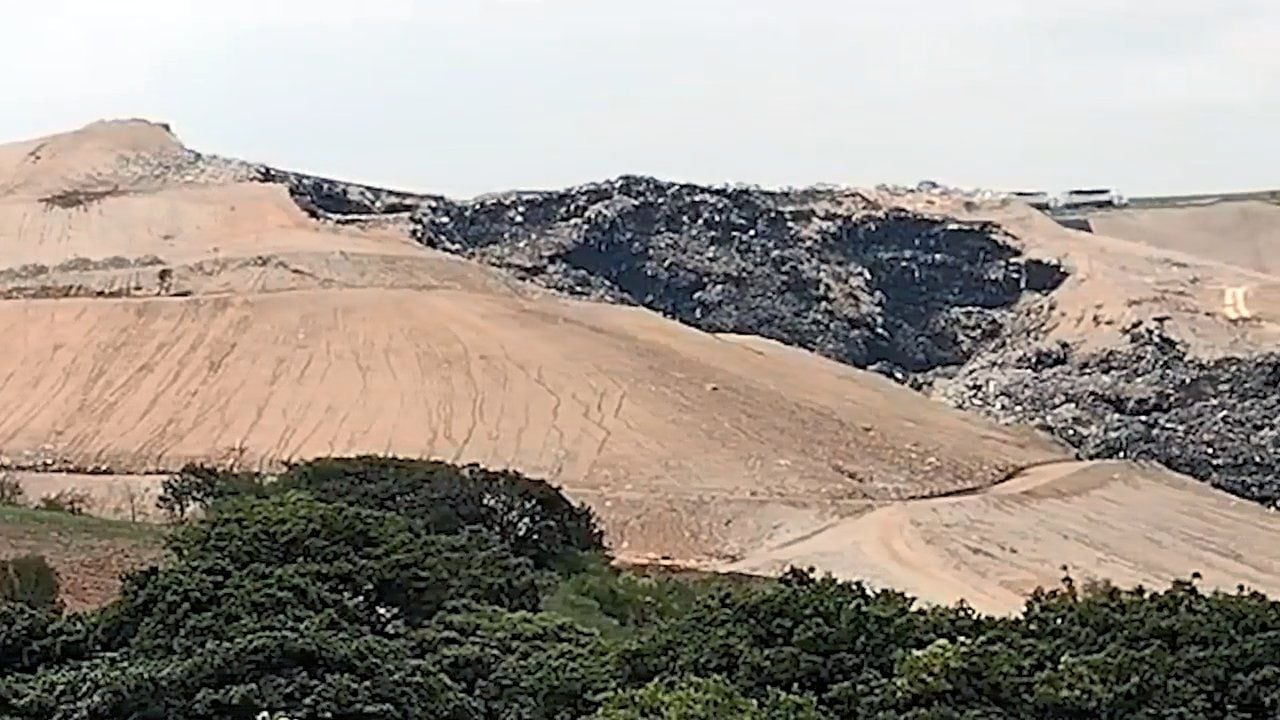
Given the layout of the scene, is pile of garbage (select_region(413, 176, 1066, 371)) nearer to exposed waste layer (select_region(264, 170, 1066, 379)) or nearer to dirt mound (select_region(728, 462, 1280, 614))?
exposed waste layer (select_region(264, 170, 1066, 379))

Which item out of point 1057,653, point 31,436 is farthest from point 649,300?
point 1057,653

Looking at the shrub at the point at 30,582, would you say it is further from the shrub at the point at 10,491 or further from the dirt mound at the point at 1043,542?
the dirt mound at the point at 1043,542

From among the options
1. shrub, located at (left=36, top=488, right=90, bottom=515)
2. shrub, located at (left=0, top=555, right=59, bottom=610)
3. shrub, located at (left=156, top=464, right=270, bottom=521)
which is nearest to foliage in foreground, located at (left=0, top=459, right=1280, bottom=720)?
shrub, located at (left=0, top=555, right=59, bottom=610)

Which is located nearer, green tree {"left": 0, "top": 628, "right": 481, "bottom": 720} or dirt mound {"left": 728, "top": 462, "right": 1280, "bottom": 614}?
green tree {"left": 0, "top": 628, "right": 481, "bottom": 720}

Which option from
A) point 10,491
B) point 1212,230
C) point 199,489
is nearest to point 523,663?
point 199,489

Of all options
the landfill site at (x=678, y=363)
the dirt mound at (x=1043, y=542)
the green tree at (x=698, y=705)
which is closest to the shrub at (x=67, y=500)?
the landfill site at (x=678, y=363)

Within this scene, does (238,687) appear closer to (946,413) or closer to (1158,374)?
(946,413)
